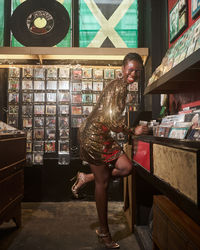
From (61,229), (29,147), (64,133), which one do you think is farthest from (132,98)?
(61,229)

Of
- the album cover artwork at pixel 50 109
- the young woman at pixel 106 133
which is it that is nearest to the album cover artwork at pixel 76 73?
the album cover artwork at pixel 50 109

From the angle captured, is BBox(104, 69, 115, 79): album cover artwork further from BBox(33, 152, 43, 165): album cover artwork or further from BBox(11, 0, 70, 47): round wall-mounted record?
BBox(33, 152, 43, 165): album cover artwork

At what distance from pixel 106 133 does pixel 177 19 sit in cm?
148

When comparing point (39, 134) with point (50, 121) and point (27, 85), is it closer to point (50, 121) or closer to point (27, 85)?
point (50, 121)

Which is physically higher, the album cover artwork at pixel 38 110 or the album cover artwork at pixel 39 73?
the album cover artwork at pixel 39 73

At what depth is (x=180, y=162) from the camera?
1071 mm

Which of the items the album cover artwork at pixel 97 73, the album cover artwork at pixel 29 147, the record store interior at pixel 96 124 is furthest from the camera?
the album cover artwork at pixel 97 73

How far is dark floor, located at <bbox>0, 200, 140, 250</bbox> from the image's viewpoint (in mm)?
2006

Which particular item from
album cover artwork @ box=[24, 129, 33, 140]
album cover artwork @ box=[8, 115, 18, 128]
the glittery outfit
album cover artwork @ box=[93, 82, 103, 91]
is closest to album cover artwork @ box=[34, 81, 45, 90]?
album cover artwork @ box=[8, 115, 18, 128]

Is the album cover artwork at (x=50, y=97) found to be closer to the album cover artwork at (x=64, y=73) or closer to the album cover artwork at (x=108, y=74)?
the album cover artwork at (x=64, y=73)

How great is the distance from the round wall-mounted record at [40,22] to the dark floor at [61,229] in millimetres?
2586

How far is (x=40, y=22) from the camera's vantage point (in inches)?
144

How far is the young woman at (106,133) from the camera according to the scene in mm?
1885

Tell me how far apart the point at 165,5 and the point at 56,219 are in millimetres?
3001
